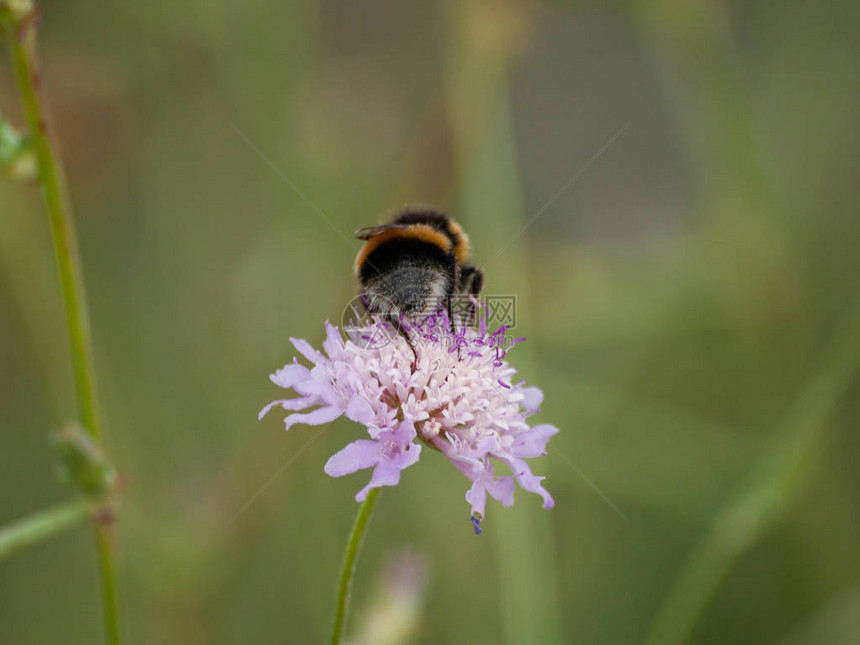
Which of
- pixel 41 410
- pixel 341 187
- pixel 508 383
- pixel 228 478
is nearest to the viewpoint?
pixel 508 383

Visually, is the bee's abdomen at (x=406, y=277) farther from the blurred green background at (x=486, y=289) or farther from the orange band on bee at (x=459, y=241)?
the blurred green background at (x=486, y=289)

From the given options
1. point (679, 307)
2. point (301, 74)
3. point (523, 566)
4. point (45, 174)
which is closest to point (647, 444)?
point (679, 307)

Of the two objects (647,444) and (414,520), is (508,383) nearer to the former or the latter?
(647,444)

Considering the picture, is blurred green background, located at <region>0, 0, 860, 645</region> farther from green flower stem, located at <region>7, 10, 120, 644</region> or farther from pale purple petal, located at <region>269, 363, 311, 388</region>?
pale purple petal, located at <region>269, 363, 311, 388</region>

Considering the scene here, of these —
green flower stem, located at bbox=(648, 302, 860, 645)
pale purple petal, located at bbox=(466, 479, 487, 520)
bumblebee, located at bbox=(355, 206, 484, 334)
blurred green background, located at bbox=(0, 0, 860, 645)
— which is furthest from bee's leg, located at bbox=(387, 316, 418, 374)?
green flower stem, located at bbox=(648, 302, 860, 645)

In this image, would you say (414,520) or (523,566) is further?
(414,520)

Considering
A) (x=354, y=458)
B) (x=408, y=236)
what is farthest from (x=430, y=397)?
(x=408, y=236)
